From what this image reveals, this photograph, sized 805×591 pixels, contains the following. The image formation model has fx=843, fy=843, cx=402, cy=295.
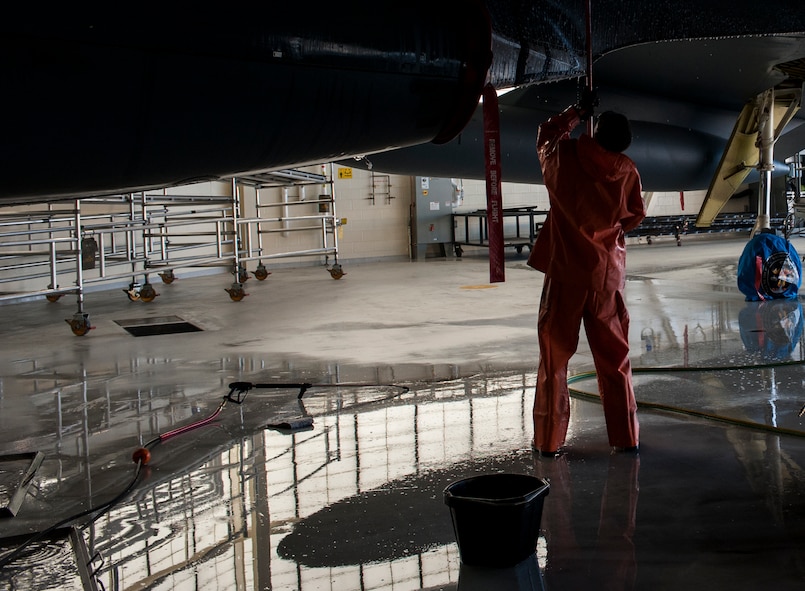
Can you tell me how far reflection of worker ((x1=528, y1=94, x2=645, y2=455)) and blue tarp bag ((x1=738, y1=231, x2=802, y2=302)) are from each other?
16.3 feet

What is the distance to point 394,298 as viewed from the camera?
9.12m

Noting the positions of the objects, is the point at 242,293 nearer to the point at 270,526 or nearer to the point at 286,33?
the point at 270,526

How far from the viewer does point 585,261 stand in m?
3.35

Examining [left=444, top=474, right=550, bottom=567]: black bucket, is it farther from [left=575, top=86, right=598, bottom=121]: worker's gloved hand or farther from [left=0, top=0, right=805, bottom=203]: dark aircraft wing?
[left=575, top=86, right=598, bottom=121]: worker's gloved hand

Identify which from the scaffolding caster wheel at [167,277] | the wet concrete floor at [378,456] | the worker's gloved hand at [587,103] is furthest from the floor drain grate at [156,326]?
the worker's gloved hand at [587,103]

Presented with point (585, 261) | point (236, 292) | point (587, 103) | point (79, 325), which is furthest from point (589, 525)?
point (236, 292)

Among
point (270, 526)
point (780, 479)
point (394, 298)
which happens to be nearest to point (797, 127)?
point (394, 298)

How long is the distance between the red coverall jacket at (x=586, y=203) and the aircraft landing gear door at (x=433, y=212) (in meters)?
11.6

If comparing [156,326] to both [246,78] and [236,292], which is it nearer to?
[236,292]

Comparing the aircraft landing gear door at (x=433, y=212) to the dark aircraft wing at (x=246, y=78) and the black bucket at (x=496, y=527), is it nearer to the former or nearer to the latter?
the dark aircraft wing at (x=246, y=78)

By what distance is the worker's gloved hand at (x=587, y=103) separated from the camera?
3.12 meters

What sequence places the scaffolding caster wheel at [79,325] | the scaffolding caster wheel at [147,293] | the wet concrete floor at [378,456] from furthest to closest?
the scaffolding caster wheel at [147,293]
the scaffolding caster wheel at [79,325]
the wet concrete floor at [378,456]

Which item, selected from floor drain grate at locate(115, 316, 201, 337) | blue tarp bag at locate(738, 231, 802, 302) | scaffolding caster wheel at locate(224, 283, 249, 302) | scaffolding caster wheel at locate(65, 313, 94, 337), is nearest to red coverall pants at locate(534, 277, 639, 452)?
floor drain grate at locate(115, 316, 201, 337)

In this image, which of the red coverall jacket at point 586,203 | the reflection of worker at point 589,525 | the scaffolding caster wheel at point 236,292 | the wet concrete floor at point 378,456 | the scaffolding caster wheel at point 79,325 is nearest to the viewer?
the reflection of worker at point 589,525
